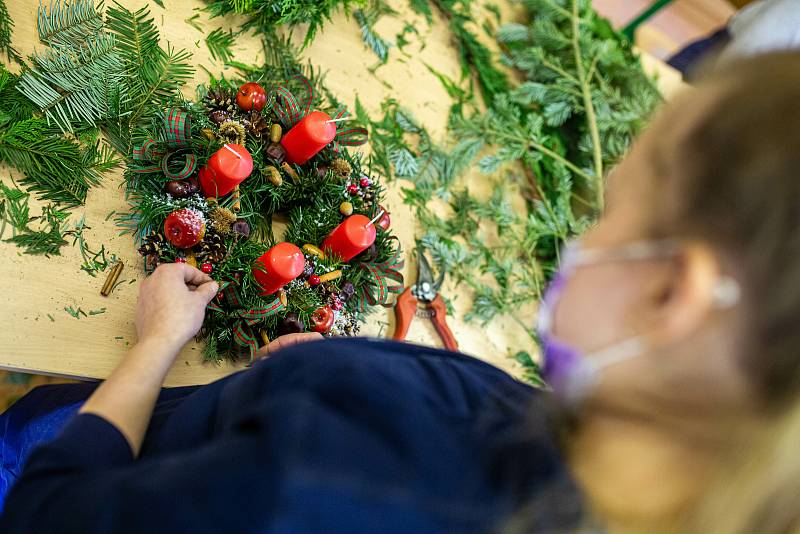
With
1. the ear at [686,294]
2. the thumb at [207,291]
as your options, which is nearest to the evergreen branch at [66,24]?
the thumb at [207,291]

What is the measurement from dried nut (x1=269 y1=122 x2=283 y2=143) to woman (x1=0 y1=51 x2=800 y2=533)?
0.51m

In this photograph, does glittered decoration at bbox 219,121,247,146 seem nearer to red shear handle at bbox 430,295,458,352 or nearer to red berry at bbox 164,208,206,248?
red berry at bbox 164,208,206,248

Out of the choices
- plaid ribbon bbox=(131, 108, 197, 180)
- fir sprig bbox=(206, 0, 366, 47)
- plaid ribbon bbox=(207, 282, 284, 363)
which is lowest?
plaid ribbon bbox=(207, 282, 284, 363)

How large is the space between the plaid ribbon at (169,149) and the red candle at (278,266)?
0.17 metres

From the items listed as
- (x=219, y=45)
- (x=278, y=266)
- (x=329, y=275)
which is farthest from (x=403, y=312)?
(x=219, y=45)

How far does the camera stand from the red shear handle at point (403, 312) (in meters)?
1.13

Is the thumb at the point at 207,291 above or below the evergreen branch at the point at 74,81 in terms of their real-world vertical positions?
below

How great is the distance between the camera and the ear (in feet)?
1.43

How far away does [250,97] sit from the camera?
0.96m

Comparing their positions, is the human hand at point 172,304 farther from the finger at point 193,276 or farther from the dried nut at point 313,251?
the dried nut at point 313,251

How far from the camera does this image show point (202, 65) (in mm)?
1011

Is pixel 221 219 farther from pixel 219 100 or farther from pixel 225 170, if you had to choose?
pixel 219 100

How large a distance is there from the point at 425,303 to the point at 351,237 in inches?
10.8

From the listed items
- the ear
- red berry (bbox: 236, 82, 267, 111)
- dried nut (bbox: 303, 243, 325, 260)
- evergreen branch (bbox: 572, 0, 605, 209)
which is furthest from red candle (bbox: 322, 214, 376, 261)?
evergreen branch (bbox: 572, 0, 605, 209)
